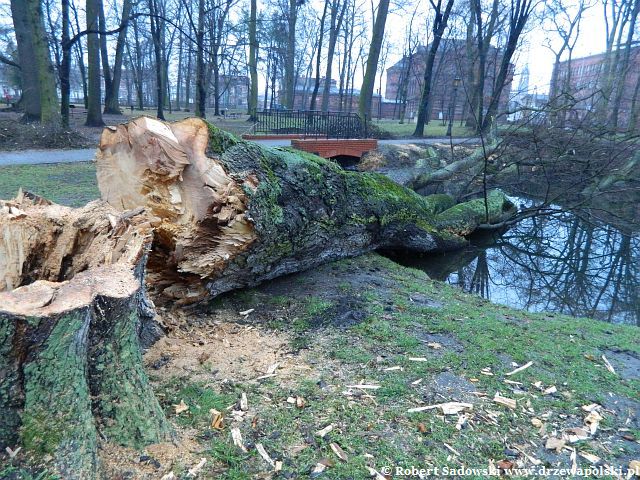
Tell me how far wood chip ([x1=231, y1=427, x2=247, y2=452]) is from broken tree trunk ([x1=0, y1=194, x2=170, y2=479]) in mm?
321

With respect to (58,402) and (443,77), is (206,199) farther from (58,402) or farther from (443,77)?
(443,77)

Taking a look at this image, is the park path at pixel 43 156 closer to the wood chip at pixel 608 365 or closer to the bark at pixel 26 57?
the bark at pixel 26 57

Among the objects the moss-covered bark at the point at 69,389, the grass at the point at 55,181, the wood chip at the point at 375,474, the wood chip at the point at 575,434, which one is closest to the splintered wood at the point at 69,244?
the moss-covered bark at the point at 69,389

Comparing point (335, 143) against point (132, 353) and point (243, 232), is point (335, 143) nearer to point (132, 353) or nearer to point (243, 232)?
point (243, 232)

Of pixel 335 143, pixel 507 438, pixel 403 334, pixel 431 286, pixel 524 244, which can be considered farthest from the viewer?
pixel 335 143

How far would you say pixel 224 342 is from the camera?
133 inches

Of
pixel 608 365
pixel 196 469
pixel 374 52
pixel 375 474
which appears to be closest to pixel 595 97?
pixel 374 52

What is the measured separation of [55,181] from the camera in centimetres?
817

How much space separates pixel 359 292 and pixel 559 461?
2.46 metres

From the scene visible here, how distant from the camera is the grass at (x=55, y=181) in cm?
689

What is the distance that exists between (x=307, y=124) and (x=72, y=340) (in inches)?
557

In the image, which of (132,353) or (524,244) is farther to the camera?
(524,244)

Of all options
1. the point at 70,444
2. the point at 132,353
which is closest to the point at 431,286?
the point at 132,353

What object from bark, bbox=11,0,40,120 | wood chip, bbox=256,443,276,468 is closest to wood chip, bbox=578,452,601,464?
wood chip, bbox=256,443,276,468
